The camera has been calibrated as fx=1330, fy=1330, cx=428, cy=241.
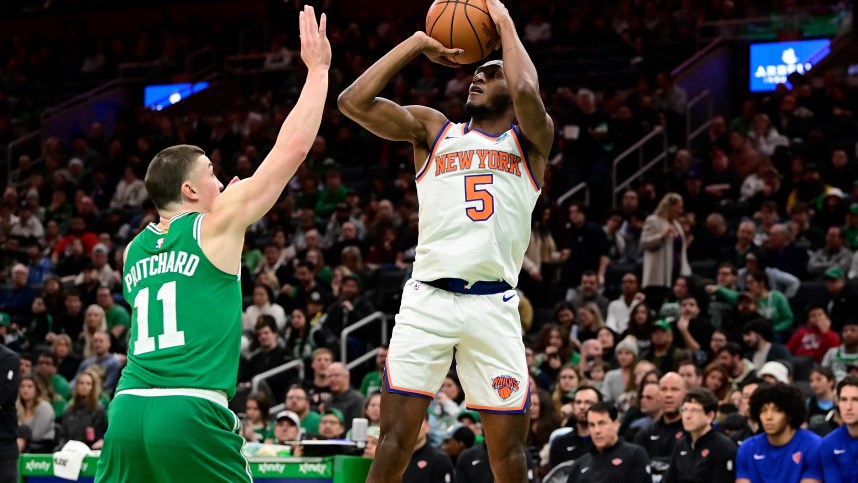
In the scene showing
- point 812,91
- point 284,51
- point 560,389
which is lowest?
point 560,389

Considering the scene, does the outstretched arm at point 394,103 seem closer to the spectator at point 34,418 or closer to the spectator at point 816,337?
the spectator at point 816,337

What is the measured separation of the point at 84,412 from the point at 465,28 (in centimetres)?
972

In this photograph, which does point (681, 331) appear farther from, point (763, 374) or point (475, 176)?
point (475, 176)

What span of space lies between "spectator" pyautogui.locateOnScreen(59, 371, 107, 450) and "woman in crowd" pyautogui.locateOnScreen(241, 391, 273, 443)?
1.78m

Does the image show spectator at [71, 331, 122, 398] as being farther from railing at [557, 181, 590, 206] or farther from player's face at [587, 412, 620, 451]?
player's face at [587, 412, 620, 451]

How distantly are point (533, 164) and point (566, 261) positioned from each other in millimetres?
10705

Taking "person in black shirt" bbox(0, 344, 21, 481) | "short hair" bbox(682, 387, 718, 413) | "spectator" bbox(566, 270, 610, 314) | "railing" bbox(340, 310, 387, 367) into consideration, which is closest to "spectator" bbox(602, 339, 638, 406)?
"spectator" bbox(566, 270, 610, 314)

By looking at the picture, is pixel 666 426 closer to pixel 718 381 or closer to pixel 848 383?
pixel 718 381

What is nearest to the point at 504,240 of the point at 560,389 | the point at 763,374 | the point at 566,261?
the point at 763,374

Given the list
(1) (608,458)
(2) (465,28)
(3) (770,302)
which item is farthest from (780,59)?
(2) (465,28)

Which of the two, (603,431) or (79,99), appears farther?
(79,99)

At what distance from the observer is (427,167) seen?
688 centimetres

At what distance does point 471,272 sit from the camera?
659 centimetres

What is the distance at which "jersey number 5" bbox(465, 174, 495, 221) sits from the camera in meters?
6.65
